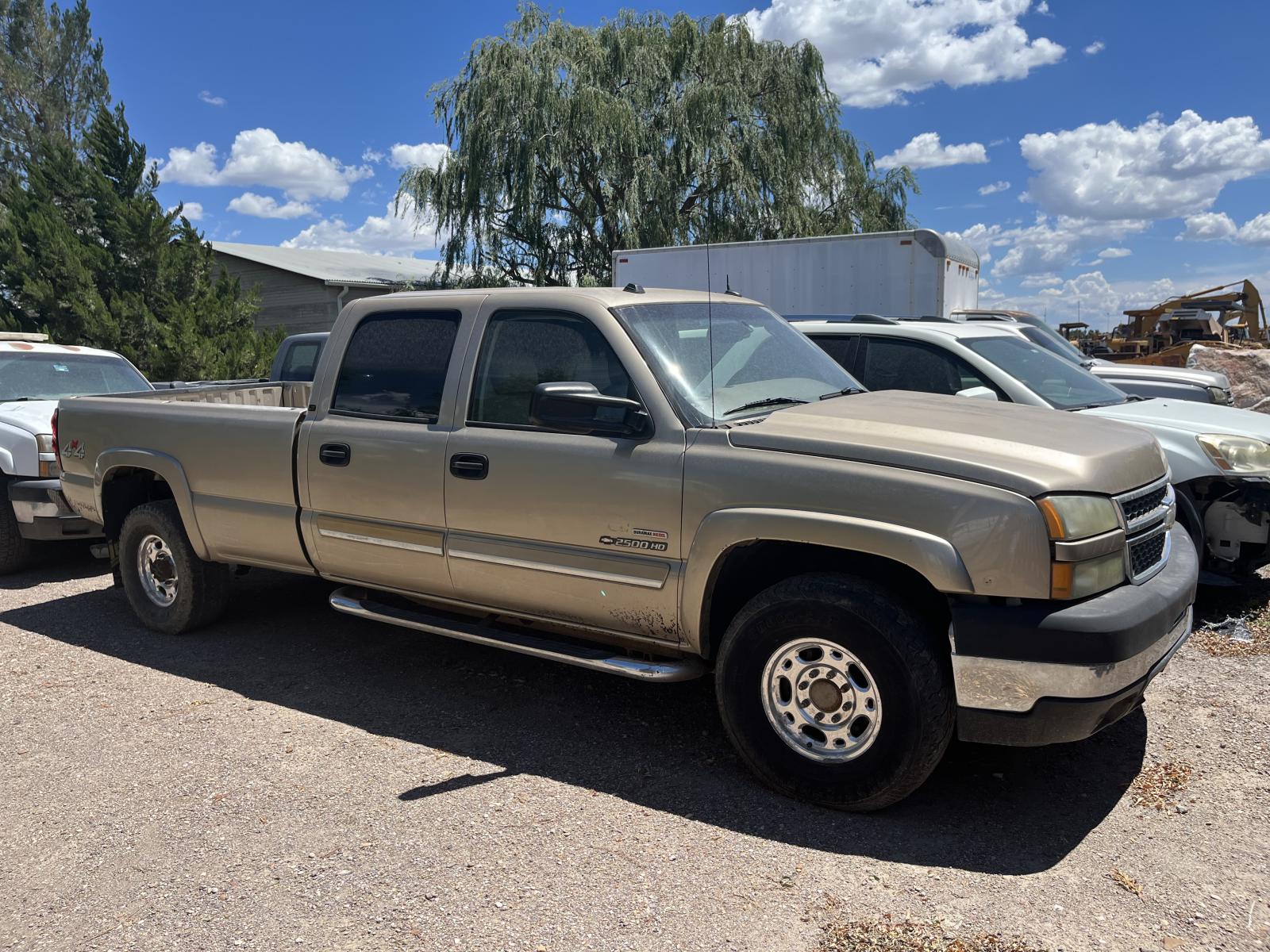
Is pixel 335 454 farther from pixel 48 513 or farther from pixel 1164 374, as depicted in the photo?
pixel 1164 374

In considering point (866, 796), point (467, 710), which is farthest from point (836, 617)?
point (467, 710)

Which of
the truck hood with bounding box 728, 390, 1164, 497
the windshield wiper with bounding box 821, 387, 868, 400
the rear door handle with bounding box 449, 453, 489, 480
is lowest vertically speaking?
the rear door handle with bounding box 449, 453, 489, 480

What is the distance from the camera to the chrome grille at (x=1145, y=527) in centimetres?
350

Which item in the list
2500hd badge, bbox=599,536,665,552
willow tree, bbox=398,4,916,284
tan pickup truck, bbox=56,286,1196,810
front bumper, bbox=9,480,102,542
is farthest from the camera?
willow tree, bbox=398,4,916,284

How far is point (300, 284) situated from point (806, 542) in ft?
84.9

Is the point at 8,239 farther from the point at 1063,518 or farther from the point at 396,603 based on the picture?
the point at 1063,518

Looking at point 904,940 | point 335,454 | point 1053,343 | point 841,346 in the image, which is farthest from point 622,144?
point 904,940

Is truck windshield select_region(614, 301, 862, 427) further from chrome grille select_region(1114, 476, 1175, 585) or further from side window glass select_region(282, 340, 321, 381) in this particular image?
side window glass select_region(282, 340, 321, 381)

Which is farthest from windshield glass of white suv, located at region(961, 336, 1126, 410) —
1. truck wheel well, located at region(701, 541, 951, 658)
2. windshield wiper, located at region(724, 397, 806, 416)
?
truck wheel well, located at region(701, 541, 951, 658)

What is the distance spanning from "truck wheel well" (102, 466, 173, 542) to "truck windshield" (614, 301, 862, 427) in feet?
11.6

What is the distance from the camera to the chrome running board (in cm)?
391

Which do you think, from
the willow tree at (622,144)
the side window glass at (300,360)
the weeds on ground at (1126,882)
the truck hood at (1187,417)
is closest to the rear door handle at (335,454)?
the weeds on ground at (1126,882)

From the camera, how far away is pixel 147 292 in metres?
18.4

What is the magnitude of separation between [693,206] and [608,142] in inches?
96.2
